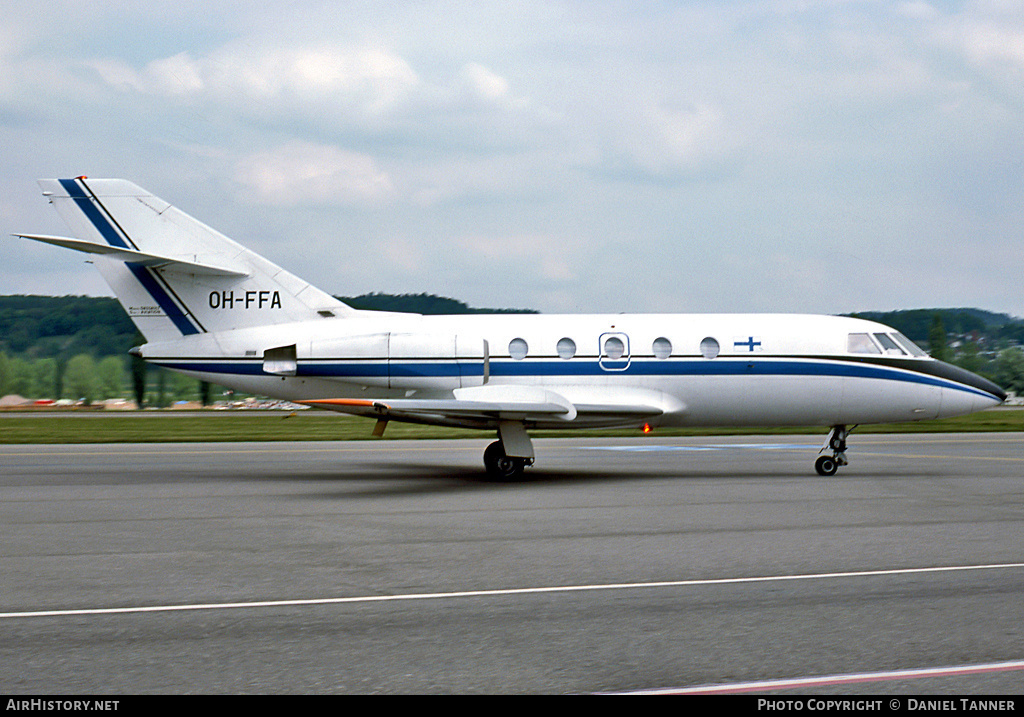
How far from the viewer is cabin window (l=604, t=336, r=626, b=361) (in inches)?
758

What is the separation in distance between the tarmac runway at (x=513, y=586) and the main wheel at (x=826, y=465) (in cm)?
147

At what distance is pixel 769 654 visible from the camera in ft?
19.9

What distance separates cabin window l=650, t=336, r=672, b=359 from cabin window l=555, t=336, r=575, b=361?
5.37ft

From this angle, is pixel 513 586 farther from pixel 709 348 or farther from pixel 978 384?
pixel 978 384

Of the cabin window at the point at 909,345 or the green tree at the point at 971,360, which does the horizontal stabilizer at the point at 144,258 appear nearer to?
the cabin window at the point at 909,345

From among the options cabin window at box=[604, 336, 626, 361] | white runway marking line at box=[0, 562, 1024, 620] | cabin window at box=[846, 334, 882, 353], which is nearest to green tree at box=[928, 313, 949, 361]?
cabin window at box=[846, 334, 882, 353]

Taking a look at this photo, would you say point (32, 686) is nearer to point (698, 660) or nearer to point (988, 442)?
point (698, 660)

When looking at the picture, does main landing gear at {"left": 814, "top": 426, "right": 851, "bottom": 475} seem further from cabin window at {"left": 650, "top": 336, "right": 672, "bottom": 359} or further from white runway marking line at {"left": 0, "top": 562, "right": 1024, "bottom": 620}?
white runway marking line at {"left": 0, "top": 562, "right": 1024, "bottom": 620}

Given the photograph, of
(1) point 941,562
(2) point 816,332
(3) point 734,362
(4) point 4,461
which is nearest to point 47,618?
(1) point 941,562

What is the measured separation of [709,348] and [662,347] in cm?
97

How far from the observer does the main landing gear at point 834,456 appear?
62.5 feet

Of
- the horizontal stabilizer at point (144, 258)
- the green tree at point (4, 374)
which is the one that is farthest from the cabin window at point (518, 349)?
the green tree at point (4, 374)

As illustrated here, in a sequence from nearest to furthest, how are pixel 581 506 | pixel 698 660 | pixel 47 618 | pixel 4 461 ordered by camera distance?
pixel 698 660, pixel 47 618, pixel 581 506, pixel 4 461

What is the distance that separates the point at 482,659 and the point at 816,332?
50.5ft
